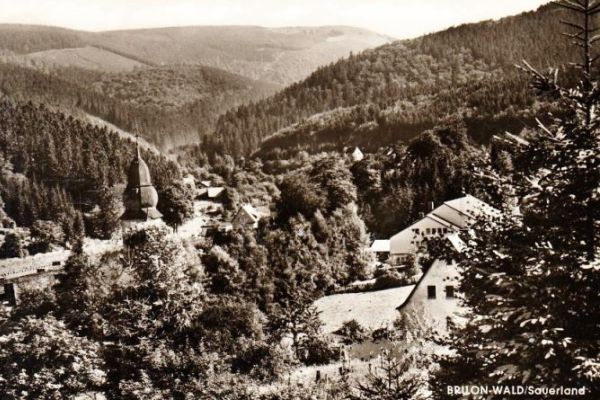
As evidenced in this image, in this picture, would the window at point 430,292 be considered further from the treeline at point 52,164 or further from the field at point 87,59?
the field at point 87,59

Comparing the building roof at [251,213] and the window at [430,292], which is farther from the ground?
the building roof at [251,213]

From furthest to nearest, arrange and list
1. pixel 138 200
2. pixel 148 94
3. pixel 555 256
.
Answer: pixel 148 94 < pixel 138 200 < pixel 555 256

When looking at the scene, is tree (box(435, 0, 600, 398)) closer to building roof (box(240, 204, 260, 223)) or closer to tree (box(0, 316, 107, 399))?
tree (box(0, 316, 107, 399))

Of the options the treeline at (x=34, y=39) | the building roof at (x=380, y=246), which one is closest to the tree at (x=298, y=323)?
the building roof at (x=380, y=246)

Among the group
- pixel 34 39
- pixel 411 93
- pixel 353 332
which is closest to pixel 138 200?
pixel 353 332

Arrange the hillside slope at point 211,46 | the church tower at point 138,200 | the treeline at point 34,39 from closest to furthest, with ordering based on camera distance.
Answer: the church tower at point 138,200 → the treeline at point 34,39 → the hillside slope at point 211,46

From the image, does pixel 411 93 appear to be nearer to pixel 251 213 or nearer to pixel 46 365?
pixel 251 213
